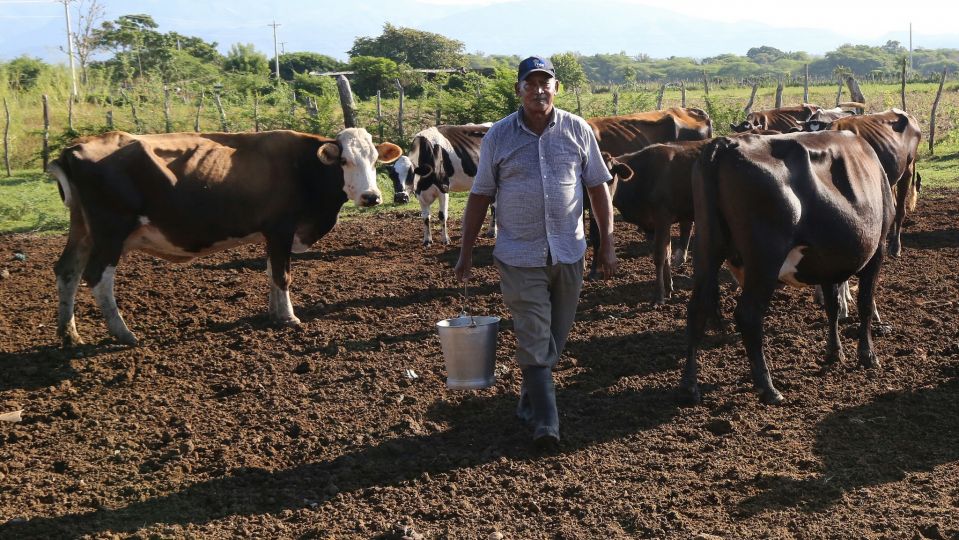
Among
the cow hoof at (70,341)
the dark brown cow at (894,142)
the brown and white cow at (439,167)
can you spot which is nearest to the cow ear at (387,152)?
the brown and white cow at (439,167)

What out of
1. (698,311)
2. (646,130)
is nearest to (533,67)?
(698,311)

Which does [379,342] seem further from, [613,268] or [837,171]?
[837,171]

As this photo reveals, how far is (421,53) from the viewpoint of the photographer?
55938 millimetres

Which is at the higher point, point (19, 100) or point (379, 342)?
point (19, 100)

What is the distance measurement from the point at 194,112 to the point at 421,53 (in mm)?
31014

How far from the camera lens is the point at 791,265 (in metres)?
6.41

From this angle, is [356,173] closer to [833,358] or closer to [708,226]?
[708,226]

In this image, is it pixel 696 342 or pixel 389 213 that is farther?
pixel 389 213

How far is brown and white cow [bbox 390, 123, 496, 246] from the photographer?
1312cm

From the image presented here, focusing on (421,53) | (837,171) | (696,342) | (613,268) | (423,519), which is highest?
(421,53)

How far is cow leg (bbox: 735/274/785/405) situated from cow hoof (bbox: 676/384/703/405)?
375 mm

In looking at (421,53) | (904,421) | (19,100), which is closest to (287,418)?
(904,421)

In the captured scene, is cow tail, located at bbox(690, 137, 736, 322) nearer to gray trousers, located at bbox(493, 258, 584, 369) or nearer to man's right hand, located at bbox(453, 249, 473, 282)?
gray trousers, located at bbox(493, 258, 584, 369)

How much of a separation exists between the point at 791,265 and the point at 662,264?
2.65 metres
